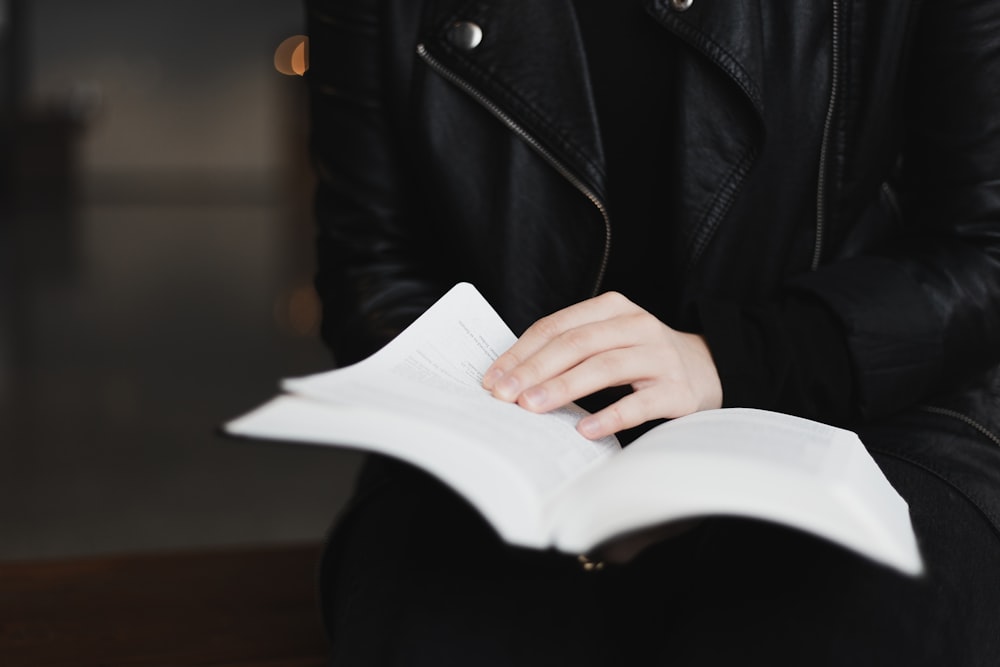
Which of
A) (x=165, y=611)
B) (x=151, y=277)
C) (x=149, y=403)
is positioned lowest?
(x=151, y=277)

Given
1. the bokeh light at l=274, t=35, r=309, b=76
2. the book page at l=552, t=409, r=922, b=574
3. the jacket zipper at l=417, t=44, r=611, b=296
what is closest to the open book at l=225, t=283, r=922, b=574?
the book page at l=552, t=409, r=922, b=574

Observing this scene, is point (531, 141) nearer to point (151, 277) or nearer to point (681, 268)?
point (681, 268)

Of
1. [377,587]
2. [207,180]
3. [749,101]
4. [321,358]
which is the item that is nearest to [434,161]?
[749,101]

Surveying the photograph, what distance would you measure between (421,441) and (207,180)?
14921 millimetres

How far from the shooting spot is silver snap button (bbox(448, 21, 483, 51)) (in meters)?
0.98

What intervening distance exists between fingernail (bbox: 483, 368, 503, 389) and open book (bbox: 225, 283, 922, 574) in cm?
1

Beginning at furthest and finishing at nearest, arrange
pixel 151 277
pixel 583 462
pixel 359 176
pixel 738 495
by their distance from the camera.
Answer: pixel 151 277 < pixel 359 176 < pixel 583 462 < pixel 738 495

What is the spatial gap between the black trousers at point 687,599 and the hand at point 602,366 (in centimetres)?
10

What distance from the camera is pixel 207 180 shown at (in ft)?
48.5

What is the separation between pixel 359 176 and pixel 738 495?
68 centimetres

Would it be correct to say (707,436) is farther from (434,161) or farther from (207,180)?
(207,180)

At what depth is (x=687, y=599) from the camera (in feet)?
2.30

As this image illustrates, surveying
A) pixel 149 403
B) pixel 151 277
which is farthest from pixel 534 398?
pixel 151 277

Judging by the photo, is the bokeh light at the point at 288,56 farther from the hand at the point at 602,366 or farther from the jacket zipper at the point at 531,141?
the hand at the point at 602,366
